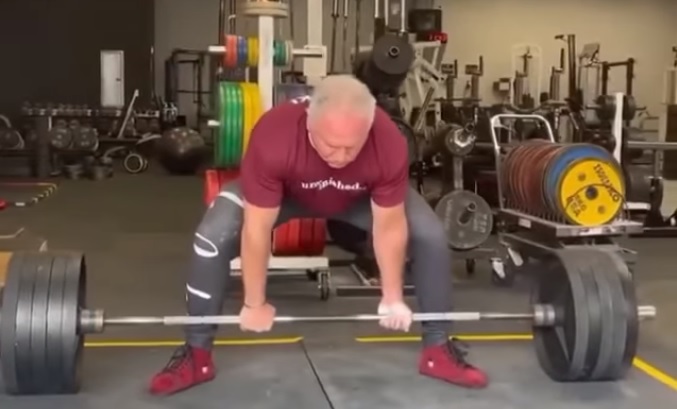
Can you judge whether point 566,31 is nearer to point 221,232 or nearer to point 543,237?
point 543,237

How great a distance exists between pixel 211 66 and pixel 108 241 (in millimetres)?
6303

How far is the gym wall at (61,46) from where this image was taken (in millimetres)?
10828

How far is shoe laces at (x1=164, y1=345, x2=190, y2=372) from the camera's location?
8.35ft

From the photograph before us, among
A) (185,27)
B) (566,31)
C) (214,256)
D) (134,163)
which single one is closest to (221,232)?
(214,256)

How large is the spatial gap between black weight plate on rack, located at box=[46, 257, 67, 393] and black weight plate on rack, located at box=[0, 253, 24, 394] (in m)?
0.08

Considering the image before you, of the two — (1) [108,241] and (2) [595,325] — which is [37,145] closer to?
(1) [108,241]

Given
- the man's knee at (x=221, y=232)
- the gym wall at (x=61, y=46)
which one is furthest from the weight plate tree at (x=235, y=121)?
the gym wall at (x=61, y=46)

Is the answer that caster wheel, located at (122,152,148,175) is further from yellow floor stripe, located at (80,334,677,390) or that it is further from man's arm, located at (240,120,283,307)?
man's arm, located at (240,120,283,307)

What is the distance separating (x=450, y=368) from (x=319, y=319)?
42cm

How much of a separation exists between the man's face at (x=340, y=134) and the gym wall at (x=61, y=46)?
9.28 metres

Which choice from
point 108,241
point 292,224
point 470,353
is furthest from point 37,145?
point 470,353

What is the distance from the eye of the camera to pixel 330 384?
259 cm

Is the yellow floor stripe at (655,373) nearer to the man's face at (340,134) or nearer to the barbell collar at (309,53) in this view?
the man's face at (340,134)

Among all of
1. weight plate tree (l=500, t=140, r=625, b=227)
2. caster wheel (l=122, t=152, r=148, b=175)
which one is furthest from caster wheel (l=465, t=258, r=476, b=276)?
caster wheel (l=122, t=152, r=148, b=175)
